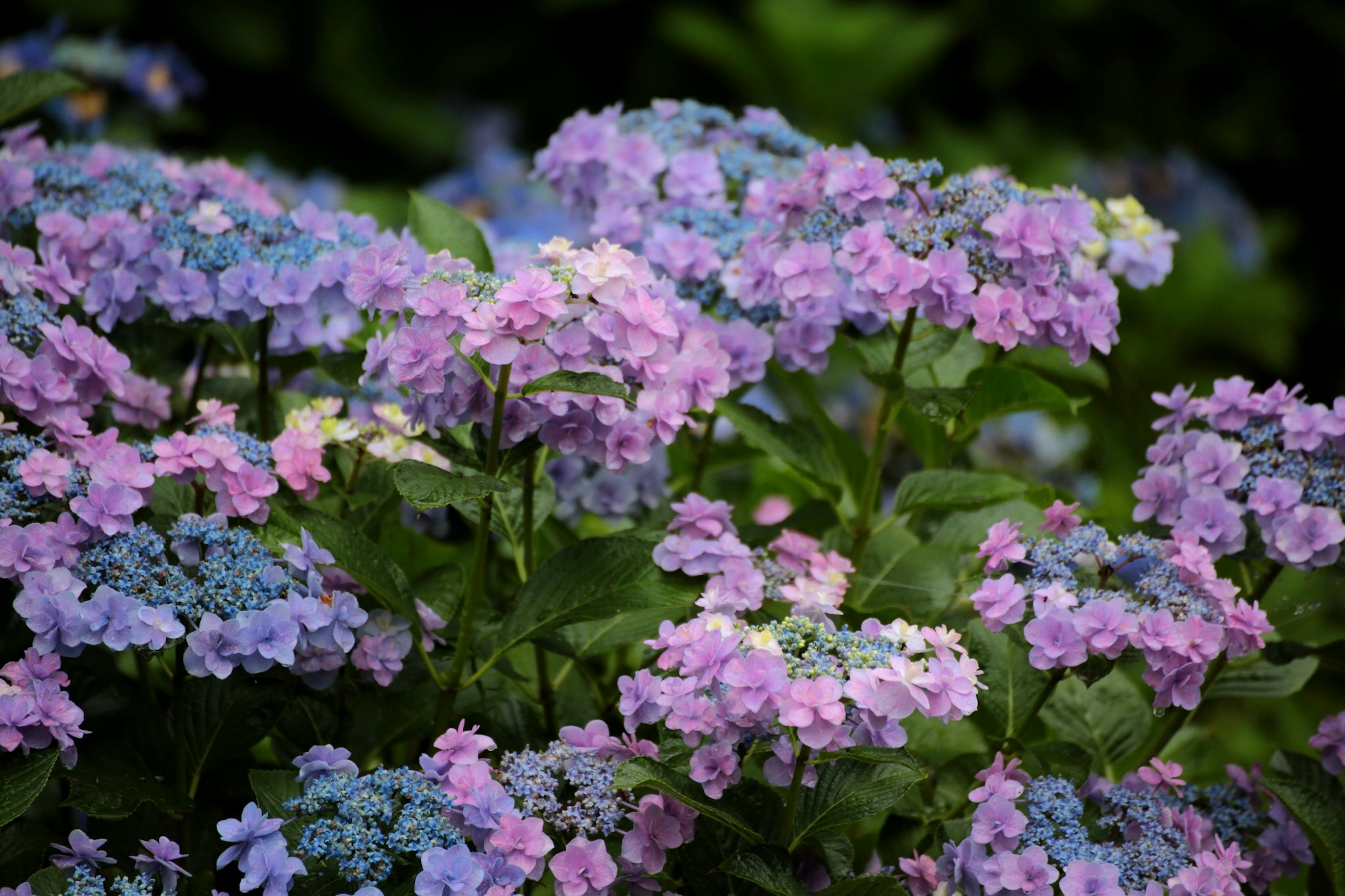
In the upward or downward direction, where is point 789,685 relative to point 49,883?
upward

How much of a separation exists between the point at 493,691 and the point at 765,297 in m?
0.41

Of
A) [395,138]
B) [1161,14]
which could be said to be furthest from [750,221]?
[1161,14]

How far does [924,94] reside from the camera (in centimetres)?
468

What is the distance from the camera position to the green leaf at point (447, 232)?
1.26 metres

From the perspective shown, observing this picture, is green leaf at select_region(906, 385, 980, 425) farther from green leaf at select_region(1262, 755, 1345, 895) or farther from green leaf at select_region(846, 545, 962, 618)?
green leaf at select_region(1262, 755, 1345, 895)

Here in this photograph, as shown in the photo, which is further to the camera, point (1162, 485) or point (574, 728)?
point (1162, 485)

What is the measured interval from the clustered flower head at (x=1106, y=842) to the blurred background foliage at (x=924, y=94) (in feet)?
7.63

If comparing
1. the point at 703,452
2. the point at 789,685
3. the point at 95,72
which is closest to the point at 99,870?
the point at 789,685

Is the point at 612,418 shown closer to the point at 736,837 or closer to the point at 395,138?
the point at 736,837

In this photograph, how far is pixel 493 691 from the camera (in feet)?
3.81

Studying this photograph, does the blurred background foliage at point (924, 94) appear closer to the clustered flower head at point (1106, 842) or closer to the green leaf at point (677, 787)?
the clustered flower head at point (1106, 842)

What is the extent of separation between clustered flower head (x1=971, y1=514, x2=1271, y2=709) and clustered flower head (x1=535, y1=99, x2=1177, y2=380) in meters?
0.17

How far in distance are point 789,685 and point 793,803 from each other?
12 centimetres

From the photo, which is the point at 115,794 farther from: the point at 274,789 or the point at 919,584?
the point at 919,584
